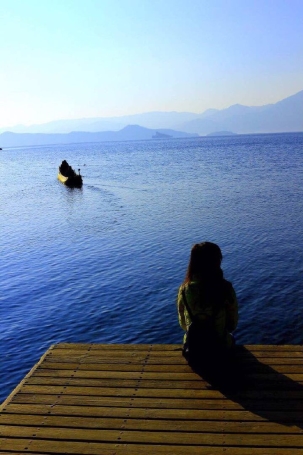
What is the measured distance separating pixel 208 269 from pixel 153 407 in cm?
217

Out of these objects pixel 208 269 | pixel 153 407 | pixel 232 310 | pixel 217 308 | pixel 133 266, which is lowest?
pixel 133 266

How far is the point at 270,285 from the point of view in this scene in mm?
18281

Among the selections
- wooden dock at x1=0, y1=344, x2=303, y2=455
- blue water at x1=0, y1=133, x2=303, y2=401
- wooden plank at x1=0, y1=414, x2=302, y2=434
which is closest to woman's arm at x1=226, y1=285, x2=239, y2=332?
wooden dock at x1=0, y1=344, x2=303, y2=455

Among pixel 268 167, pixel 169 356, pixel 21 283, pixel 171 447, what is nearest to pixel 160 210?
pixel 21 283

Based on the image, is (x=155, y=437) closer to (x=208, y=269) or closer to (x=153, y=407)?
(x=153, y=407)

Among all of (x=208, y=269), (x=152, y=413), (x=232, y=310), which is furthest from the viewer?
(x=232, y=310)

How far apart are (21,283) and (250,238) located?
1321 cm

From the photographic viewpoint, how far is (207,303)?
689 cm

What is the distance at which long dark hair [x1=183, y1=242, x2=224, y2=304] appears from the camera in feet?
22.2

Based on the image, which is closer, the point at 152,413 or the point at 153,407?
the point at 152,413

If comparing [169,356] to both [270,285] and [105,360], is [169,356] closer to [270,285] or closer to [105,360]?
[105,360]

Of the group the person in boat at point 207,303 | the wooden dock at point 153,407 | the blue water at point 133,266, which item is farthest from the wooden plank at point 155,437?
the blue water at point 133,266

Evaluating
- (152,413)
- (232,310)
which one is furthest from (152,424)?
(232,310)

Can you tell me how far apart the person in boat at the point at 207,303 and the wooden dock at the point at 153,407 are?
1.90 ft
